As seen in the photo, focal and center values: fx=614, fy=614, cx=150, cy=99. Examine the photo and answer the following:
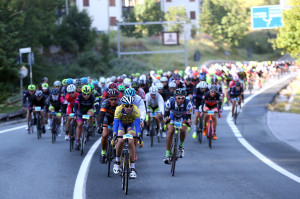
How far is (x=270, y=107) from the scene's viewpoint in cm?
3130

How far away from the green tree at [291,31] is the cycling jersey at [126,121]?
977 cm

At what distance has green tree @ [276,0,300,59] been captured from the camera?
1930 cm

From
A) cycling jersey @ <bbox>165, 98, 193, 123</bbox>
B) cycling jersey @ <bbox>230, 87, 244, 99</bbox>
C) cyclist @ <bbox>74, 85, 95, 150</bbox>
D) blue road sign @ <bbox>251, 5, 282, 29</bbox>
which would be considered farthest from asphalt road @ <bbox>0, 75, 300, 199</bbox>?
blue road sign @ <bbox>251, 5, 282, 29</bbox>

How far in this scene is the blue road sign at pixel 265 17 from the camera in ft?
165

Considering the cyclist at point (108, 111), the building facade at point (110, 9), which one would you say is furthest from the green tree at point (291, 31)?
the building facade at point (110, 9)

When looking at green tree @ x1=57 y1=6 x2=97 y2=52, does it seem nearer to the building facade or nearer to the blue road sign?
the building facade

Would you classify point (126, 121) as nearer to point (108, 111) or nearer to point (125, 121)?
point (125, 121)

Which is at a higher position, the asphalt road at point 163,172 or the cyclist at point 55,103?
the cyclist at point 55,103

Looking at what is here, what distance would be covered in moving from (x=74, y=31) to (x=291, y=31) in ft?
155

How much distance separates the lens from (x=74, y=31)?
213 ft

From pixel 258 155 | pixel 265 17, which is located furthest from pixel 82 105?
pixel 265 17

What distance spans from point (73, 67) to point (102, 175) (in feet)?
160

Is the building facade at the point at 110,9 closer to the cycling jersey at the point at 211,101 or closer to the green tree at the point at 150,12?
the green tree at the point at 150,12

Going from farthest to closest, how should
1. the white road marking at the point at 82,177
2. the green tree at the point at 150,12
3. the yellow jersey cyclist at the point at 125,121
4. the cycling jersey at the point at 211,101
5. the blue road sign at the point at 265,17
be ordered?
the green tree at the point at 150,12 < the blue road sign at the point at 265,17 < the cycling jersey at the point at 211,101 < the yellow jersey cyclist at the point at 125,121 < the white road marking at the point at 82,177
